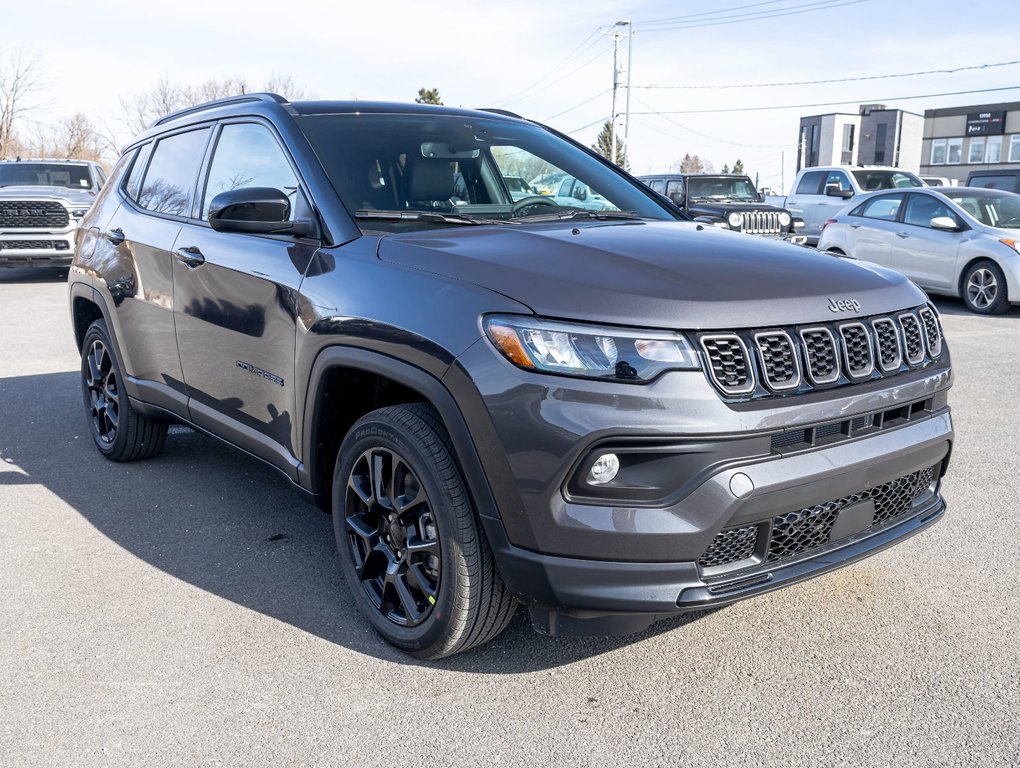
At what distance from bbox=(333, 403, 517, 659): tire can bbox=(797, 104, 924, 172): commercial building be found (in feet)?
254

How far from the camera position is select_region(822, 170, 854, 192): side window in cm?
1717

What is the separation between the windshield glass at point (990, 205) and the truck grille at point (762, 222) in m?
2.05

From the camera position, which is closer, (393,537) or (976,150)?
(393,537)

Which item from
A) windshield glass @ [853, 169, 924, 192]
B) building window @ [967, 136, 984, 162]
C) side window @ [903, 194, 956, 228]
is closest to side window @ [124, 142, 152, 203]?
side window @ [903, 194, 956, 228]

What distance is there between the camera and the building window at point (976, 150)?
62.7 m

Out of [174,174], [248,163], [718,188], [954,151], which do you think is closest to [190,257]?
[248,163]

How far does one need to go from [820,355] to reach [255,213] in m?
1.99

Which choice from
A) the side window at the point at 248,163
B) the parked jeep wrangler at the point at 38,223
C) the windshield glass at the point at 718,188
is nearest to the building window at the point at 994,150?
the windshield glass at the point at 718,188

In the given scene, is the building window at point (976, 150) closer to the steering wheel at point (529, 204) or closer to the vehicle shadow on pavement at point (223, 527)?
the vehicle shadow on pavement at point (223, 527)

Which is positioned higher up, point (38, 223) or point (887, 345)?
point (887, 345)

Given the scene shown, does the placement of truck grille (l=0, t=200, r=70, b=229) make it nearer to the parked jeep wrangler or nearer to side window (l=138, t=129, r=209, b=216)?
the parked jeep wrangler

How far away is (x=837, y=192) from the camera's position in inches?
657

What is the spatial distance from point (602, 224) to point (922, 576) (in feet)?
6.05

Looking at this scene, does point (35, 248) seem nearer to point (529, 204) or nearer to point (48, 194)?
point (48, 194)
